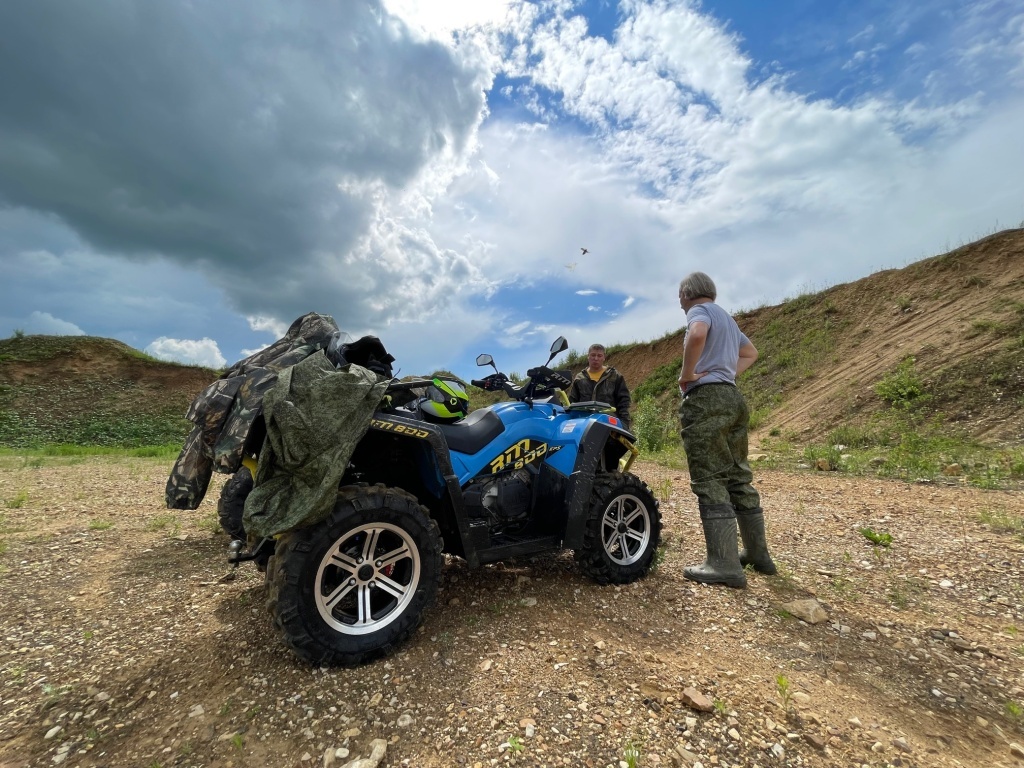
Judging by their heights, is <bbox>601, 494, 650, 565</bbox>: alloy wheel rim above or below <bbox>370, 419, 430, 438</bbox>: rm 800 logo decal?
below

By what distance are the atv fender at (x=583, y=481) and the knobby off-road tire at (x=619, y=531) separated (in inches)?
2.6

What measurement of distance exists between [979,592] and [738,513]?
1.41 metres

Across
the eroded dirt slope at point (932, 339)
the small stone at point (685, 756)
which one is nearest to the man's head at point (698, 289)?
the small stone at point (685, 756)

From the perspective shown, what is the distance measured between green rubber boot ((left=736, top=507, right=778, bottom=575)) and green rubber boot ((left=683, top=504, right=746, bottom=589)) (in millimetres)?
256

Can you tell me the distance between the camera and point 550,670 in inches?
90.0

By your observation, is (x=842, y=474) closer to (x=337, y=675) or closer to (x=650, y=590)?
(x=650, y=590)

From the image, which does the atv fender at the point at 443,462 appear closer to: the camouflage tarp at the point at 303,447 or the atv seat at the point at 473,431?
the atv seat at the point at 473,431

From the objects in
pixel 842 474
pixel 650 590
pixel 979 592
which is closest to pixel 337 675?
pixel 650 590

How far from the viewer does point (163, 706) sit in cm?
209

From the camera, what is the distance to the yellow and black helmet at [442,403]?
307cm

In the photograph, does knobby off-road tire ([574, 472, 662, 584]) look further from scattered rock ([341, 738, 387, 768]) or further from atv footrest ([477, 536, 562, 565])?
scattered rock ([341, 738, 387, 768])

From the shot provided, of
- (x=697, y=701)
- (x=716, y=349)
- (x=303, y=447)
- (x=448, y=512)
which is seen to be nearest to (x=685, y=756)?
(x=697, y=701)

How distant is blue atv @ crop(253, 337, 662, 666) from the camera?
2289 mm

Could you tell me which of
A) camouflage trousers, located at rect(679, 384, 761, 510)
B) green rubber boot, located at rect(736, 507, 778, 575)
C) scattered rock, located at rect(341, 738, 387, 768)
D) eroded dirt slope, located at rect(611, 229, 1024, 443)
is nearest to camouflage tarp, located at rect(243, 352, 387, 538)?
scattered rock, located at rect(341, 738, 387, 768)
